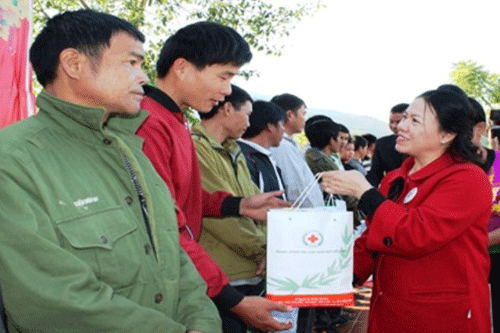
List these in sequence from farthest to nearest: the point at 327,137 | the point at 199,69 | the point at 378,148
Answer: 1. the point at 327,137
2. the point at 378,148
3. the point at 199,69

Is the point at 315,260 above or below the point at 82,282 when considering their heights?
below

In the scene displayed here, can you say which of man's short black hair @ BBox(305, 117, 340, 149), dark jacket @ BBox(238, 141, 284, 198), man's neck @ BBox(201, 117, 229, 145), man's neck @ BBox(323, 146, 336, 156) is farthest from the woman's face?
man's neck @ BBox(323, 146, 336, 156)

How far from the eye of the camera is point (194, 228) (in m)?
2.31

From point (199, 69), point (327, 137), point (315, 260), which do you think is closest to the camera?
point (315, 260)

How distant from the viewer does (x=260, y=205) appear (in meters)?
2.64

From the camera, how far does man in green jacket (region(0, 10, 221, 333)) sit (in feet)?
4.40

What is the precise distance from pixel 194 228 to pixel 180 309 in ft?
1.96

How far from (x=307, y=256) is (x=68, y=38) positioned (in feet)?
3.70

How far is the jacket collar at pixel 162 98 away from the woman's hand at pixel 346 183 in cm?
71

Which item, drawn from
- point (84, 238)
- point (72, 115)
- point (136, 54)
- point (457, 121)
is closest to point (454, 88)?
point (457, 121)

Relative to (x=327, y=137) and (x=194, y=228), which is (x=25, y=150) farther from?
(x=327, y=137)

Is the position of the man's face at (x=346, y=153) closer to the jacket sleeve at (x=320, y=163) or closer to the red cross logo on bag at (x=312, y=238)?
the jacket sleeve at (x=320, y=163)

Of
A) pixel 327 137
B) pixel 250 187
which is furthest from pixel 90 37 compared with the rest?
pixel 327 137

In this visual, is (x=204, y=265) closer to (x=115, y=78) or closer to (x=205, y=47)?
(x=115, y=78)
